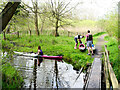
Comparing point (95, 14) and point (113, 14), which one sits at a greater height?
point (95, 14)

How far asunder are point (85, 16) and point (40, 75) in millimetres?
18832

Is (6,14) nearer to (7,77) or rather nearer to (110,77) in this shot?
(7,77)

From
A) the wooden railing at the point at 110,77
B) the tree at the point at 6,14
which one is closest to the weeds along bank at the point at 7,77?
the tree at the point at 6,14

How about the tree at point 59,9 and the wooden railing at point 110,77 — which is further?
the tree at point 59,9

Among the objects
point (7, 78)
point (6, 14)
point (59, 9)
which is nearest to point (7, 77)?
point (7, 78)

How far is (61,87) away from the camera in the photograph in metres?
5.52

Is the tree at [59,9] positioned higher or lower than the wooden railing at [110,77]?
higher

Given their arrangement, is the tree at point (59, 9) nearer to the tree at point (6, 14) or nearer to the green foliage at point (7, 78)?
the green foliage at point (7, 78)

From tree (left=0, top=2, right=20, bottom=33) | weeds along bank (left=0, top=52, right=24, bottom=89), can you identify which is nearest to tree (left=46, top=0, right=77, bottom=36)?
weeds along bank (left=0, top=52, right=24, bottom=89)

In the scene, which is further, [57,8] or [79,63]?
[57,8]

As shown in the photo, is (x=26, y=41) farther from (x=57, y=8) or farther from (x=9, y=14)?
(x=9, y=14)

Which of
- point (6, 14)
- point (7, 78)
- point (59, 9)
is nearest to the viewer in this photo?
point (6, 14)

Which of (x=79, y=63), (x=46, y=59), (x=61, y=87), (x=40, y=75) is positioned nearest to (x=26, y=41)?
(x=46, y=59)

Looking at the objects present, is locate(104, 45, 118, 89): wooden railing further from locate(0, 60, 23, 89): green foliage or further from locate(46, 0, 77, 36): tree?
locate(46, 0, 77, 36): tree
